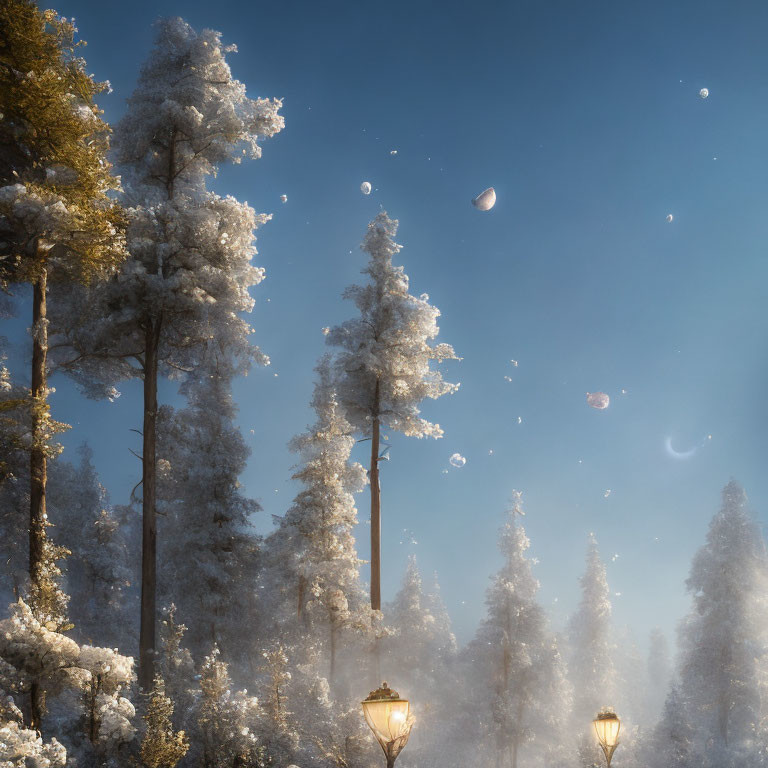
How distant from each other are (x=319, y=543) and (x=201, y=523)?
414 cm

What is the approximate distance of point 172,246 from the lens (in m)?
15.4

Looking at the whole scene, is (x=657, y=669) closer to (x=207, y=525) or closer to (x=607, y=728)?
(x=207, y=525)

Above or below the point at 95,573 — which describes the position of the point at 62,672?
below

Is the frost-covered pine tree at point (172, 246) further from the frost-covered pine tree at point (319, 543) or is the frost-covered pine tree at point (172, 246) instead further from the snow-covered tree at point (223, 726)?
the frost-covered pine tree at point (319, 543)

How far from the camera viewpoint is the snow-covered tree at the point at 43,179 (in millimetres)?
11516

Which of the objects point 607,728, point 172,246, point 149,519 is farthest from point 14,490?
point 607,728

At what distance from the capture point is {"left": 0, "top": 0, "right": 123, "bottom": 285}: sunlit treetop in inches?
460

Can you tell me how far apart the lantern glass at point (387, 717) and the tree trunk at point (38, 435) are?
6.77 metres

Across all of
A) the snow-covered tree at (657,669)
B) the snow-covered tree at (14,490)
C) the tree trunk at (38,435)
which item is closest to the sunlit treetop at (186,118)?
the tree trunk at (38,435)

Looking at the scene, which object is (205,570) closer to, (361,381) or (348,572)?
(348,572)

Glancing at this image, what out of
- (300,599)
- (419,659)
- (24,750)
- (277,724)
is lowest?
(419,659)

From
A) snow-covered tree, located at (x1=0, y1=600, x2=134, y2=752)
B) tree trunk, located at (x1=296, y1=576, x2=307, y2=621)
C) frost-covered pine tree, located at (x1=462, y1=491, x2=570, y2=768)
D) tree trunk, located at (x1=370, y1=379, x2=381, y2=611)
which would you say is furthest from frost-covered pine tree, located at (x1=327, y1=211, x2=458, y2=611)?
frost-covered pine tree, located at (x1=462, y1=491, x2=570, y2=768)

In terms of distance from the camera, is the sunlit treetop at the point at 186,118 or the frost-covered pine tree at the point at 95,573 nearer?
the sunlit treetop at the point at 186,118

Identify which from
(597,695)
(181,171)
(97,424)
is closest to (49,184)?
(181,171)
